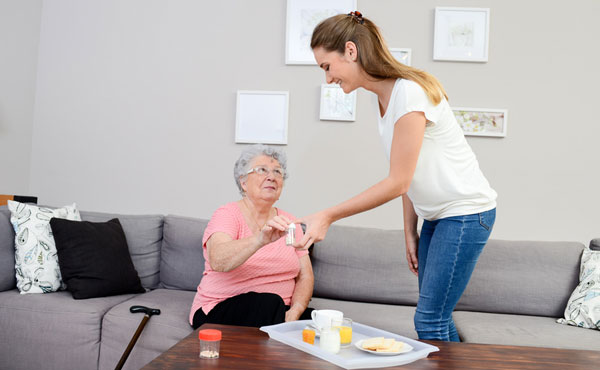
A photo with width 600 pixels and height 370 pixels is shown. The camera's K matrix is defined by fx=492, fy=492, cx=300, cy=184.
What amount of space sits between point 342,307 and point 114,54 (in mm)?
2086

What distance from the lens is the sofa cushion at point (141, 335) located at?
1913mm

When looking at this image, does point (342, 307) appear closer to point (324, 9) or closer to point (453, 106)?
point (453, 106)

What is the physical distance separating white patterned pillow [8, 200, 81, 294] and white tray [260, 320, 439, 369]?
4.38 ft

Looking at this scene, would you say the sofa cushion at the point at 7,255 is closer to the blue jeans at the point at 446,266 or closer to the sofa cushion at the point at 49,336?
the sofa cushion at the point at 49,336

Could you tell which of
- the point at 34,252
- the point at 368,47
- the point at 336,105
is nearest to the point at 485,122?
the point at 336,105

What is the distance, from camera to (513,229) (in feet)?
9.18

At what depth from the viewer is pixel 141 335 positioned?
1.94 m

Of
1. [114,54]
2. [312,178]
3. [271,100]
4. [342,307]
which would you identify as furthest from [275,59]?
[342,307]

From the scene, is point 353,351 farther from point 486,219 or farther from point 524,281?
point 524,281

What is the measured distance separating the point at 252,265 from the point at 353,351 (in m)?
0.78

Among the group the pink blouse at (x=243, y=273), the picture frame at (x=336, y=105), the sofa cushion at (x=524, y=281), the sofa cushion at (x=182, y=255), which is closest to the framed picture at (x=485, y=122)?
the picture frame at (x=336, y=105)

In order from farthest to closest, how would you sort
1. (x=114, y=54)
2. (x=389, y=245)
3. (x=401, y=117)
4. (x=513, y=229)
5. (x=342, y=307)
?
1. (x=114, y=54)
2. (x=513, y=229)
3. (x=389, y=245)
4. (x=342, y=307)
5. (x=401, y=117)

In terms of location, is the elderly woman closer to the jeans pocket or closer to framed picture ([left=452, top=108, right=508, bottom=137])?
the jeans pocket

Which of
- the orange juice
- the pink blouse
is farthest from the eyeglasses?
the orange juice
